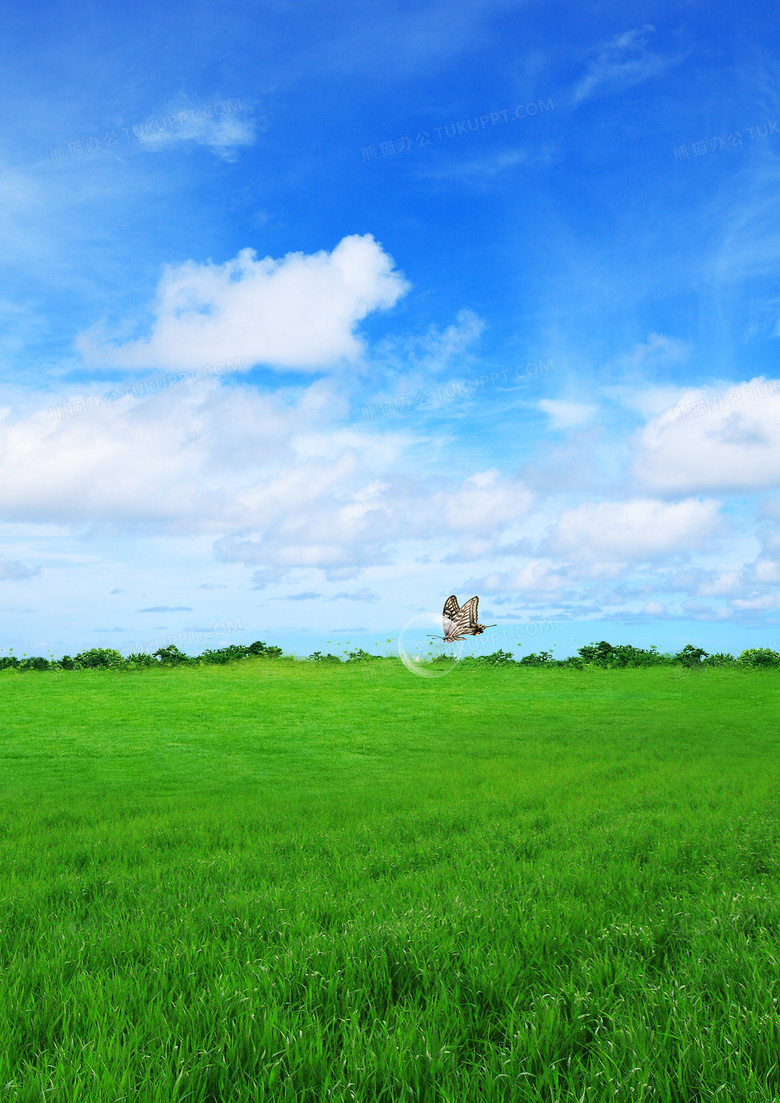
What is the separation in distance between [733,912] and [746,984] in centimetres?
166

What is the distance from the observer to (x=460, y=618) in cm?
2842

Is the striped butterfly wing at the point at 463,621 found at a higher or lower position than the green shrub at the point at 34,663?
higher

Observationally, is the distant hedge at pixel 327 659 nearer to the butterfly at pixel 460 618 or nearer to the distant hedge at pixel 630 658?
the distant hedge at pixel 630 658

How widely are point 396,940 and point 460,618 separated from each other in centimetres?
2262

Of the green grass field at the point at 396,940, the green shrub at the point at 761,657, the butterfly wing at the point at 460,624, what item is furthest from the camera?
the green shrub at the point at 761,657

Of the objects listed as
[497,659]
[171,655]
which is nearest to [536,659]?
[497,659]

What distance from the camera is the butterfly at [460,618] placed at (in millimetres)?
27234

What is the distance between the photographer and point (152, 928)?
22.5ft

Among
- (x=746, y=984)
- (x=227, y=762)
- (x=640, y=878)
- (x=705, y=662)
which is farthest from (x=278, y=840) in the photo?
(x=705, y=662)

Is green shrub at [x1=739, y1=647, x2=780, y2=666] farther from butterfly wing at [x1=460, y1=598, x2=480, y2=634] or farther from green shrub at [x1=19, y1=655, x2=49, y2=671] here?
green shrub at [x1=19, y1=655, x2=49, y2=671]

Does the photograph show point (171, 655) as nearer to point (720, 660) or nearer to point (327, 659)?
point (327, 659)

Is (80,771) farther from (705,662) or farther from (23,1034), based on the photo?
(705,662)

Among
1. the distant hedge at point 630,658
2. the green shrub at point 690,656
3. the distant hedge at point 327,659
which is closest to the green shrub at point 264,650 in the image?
the distant hedge at point 327,659

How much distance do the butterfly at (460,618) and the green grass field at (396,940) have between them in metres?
8.44
